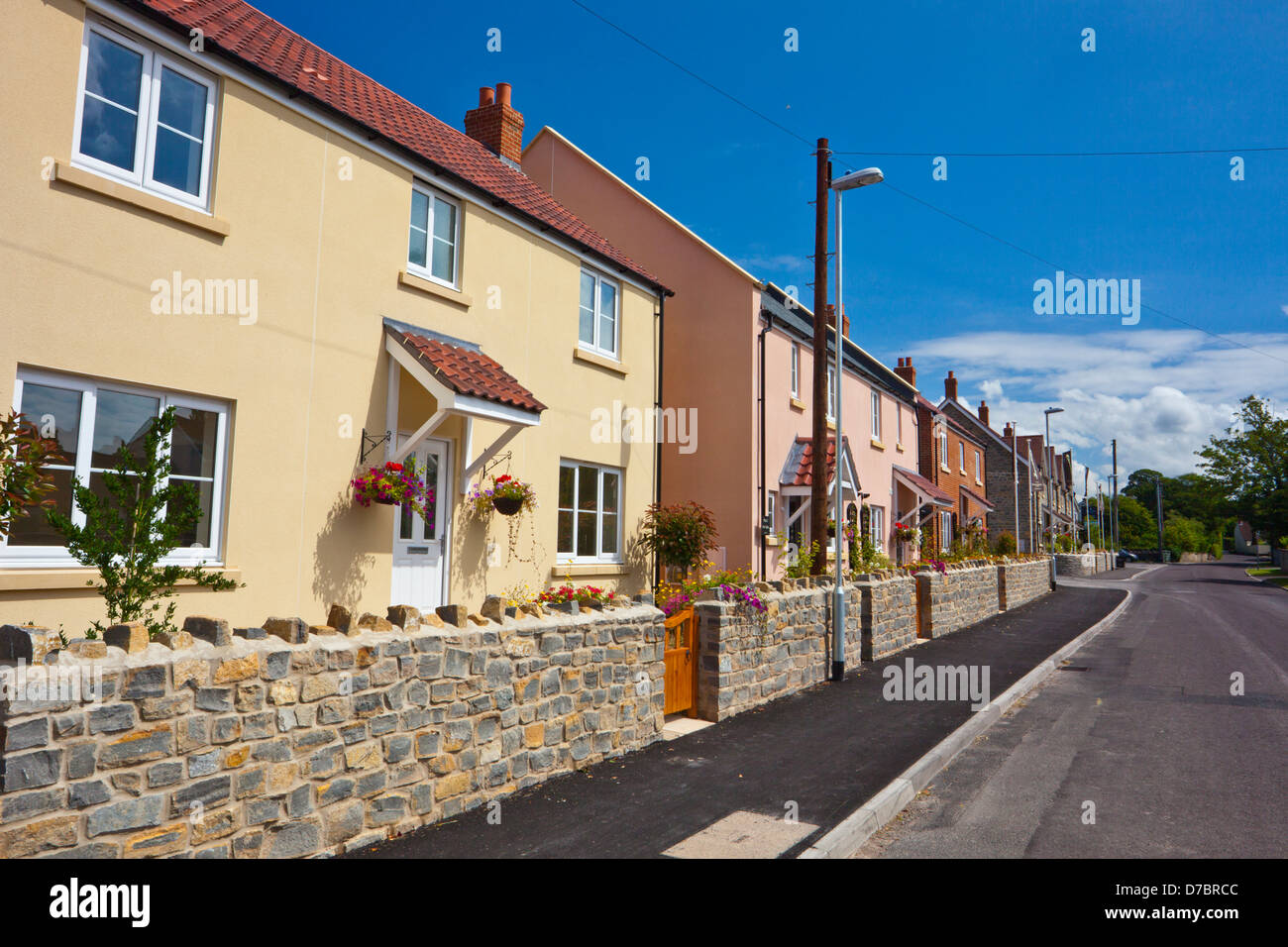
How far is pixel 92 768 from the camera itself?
3.82 metres

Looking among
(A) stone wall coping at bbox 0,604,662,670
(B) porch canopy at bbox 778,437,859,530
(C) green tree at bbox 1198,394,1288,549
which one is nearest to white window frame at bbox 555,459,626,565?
(B) porch canopy at bbox 778,437,859,530

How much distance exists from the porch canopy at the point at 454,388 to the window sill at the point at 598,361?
257cm

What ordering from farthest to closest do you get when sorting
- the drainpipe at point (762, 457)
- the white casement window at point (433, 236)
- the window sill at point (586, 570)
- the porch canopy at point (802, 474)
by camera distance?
the porch canopy at point (802, 474) < the drainpipe at point (762, 457) < the window sill at point (586, 570) < the white casement window at point (433, 236)

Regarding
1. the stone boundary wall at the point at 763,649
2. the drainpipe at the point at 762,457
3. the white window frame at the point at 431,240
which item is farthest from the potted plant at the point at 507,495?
the drainpipe at the point at 762,457

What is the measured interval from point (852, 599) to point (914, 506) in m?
14.2

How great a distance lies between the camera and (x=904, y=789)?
6727 millimetres

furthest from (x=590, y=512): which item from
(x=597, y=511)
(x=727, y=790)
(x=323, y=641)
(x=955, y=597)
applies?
(x=955, y=597)

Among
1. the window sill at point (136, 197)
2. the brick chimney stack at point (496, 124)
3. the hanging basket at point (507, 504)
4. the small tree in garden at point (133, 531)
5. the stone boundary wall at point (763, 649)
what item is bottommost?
the stone boundary wall at point (763, 649)

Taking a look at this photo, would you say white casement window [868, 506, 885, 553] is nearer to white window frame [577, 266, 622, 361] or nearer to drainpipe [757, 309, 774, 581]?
drainpipe [757, 309, 774, 581]

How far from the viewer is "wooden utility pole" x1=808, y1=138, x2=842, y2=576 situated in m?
13.7

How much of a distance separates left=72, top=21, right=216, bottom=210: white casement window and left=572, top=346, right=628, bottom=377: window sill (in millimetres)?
6311

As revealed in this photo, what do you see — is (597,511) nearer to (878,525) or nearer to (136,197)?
(136,197)

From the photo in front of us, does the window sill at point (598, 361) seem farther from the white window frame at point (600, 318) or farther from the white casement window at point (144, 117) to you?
the white casement window at point (144, 117)

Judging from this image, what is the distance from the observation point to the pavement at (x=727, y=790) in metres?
5.35
